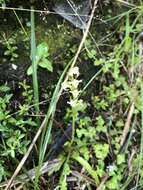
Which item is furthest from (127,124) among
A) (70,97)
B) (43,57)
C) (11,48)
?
(11,48)

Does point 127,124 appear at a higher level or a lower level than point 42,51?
lower

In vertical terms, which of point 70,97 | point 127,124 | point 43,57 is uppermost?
point 43,57

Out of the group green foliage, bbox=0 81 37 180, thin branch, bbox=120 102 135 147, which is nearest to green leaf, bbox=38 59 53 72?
green foliage, bbox=0 81 37 180

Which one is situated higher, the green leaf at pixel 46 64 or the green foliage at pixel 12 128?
the green leaf at pixel 46 64

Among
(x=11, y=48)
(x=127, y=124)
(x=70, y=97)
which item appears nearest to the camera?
(x=70, y=97)

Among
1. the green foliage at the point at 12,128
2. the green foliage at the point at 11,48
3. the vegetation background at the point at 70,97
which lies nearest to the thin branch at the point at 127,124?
the vegetation background at the point at 70,97

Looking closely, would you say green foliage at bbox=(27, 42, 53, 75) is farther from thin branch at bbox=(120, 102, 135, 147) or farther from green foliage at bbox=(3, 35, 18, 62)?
thin branch at bbox=(120, 102, 135, 147)

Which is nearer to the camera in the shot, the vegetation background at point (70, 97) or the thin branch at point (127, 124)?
the vegetation background at point (70, 97)

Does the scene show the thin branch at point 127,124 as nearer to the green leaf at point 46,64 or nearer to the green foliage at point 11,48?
the green leaf at point 46,64

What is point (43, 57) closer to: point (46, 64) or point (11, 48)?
point (46, 64)

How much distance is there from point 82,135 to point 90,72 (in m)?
0.32

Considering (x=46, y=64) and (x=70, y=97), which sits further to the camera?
(x=46, y=64)

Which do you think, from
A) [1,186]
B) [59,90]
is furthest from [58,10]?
[1,186]

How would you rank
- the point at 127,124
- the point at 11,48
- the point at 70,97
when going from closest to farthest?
1. the point at 70,97
2. the point at 11,48
3. the point at 127,124
